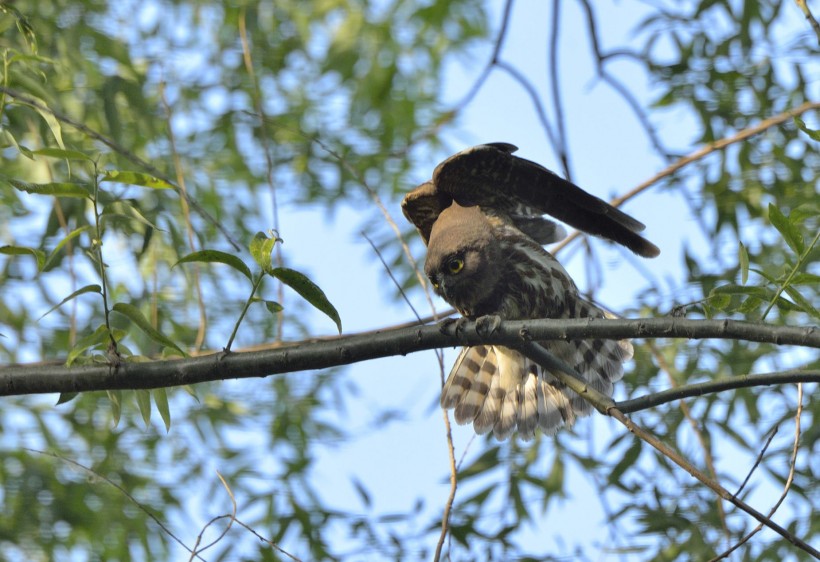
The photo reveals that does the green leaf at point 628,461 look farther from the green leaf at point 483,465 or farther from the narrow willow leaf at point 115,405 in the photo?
the narrow willow leaf at point 115,405

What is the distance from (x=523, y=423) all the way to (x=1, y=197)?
2.60 m

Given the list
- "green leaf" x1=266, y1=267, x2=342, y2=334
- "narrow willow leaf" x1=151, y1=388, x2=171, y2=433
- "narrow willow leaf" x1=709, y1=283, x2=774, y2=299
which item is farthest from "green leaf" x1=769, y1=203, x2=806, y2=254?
"narrow willow leaf" x1=151, y1=388, x2=171, y2=433

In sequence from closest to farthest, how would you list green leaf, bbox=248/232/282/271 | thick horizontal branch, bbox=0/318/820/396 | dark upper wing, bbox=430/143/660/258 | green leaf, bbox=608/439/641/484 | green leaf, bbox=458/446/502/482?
green leaf, bbox=248/232/282/271
thick horizontal branch, bbox=0/318/820/396
dark upper wing, bbox=430/143/660/258
green leaf, bbox=608/439/641/484
green leaf, bbox=458/446/502/482

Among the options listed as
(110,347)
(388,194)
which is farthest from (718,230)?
(110,347)

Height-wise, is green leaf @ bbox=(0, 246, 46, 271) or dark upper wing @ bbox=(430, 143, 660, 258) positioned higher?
dark upper wing @ bbox=(430, 143, 660, 258)

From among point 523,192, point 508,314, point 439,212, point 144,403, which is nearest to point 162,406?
point 144,403

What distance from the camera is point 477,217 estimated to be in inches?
181

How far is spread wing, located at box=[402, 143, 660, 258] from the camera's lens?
383 cm

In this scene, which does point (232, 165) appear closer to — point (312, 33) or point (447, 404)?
point (312, 33)

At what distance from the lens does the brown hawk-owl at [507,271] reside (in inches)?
165

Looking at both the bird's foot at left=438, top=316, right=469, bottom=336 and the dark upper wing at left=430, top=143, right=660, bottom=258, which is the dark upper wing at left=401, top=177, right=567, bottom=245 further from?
the bird's foot at left=438, top=316, right=469, bottom=336

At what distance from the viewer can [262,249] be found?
7.88 feet

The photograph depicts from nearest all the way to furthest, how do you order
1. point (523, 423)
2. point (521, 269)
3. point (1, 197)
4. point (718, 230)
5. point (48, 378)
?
point (48, 378)
point (1, 197)
point (521, 269)
point (523, 423)
point (718, 230)

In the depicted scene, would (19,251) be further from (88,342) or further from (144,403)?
(144,403)
